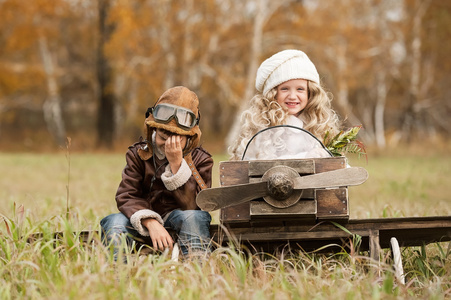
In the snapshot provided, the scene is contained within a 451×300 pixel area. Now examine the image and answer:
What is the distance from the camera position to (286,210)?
3.42 metres

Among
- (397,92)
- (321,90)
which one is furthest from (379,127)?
(321,90)

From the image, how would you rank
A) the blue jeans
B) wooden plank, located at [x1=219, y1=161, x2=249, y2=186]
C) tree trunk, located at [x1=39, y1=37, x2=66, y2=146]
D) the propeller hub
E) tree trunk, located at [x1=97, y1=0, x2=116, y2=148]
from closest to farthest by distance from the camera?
1. the propeller hub
2. wooden plank, located at [x1=219, y1=161, x2=249, y2=186]
3. the blue jeans
4. tree trunk, located at [x1=97, y1=0, x2=116, y2=148]
5. tree trunk, located at [x1=39, y1=37, x2=66, y2=146]

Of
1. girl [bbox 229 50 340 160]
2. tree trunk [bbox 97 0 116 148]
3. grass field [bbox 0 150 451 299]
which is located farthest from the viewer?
tree trunk [bbox 97 0 116 148]

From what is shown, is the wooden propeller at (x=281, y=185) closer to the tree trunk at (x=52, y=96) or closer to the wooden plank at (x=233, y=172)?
the wooden plank at (x=233, y=172)

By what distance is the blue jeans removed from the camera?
3691 mm

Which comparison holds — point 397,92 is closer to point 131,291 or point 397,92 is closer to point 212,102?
point 212,102

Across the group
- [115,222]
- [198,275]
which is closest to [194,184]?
[115,222]

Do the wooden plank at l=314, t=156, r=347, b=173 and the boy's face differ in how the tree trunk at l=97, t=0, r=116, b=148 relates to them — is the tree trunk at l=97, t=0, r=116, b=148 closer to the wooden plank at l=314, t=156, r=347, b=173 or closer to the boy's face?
the boy's face

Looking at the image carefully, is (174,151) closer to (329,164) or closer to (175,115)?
(175,115)

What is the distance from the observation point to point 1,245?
148 inches

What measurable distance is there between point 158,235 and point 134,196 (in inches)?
14.3

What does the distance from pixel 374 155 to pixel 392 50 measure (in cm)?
1008

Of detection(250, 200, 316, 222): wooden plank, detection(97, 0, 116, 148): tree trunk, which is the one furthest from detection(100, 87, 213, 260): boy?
detection(97, 0, 116, 148): tree trunk

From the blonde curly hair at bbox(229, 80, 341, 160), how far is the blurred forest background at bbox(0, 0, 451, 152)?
16309 millimetres
